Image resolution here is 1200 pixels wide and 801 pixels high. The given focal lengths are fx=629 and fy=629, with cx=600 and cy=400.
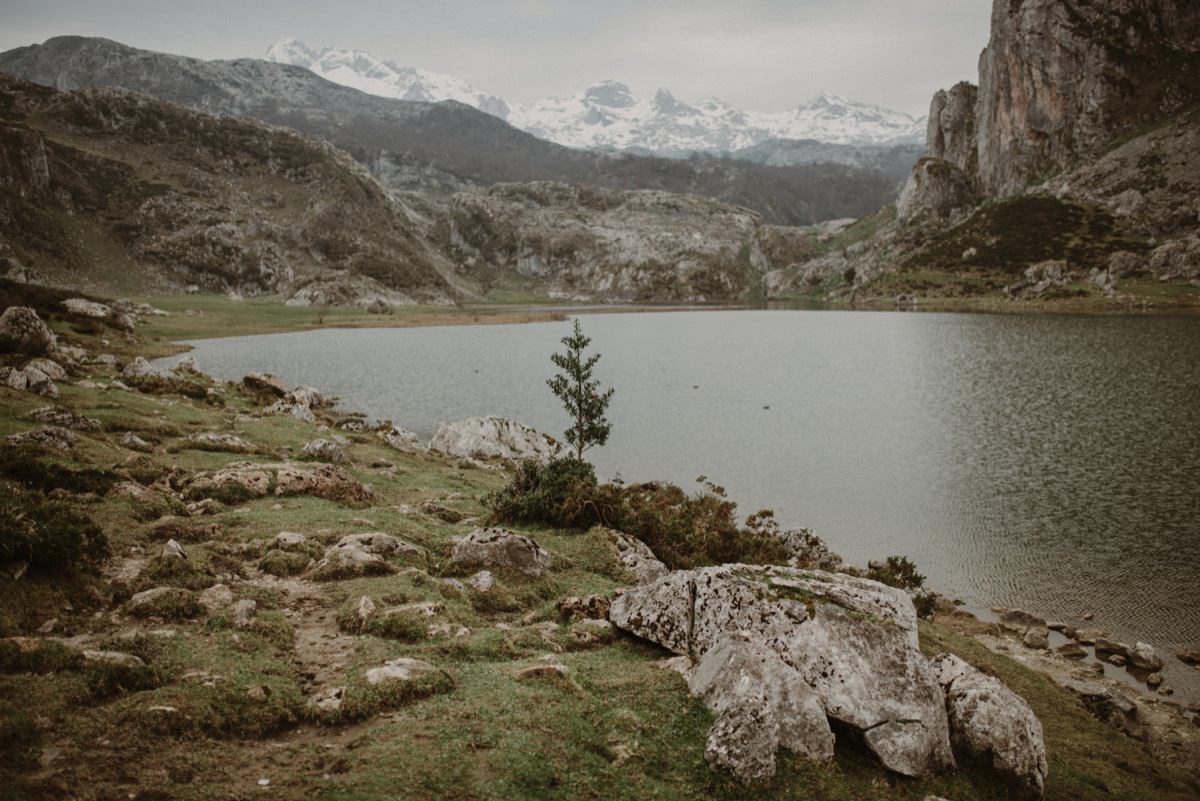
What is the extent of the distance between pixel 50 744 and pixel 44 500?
33.5ft

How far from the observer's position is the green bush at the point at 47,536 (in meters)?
12.7

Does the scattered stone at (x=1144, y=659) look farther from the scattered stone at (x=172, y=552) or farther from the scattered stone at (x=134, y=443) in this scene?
the scattered stone at (x=134, y=443)

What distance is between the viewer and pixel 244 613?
13906 mm

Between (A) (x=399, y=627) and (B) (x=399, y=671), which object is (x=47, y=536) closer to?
(A) (x=399, y=627)

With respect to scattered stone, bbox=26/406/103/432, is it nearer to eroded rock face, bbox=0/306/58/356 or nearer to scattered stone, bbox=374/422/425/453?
scattered stone, bbox=374/422/425/453

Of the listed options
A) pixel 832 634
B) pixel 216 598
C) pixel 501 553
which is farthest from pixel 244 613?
pixel 832 634

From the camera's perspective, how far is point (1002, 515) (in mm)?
34031

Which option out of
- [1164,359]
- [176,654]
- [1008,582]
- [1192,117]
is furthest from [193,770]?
[1192,117]

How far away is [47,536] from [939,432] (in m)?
54.6

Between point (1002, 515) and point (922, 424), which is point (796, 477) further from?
point (922, 424)

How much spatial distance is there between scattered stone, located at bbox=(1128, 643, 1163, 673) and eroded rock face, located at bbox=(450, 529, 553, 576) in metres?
20.0

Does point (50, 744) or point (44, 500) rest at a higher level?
point (44, 500)

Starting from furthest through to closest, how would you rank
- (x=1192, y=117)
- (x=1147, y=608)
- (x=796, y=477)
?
(x=1192, y=117)
(x=796, y=477)
(x=1147, y=608)

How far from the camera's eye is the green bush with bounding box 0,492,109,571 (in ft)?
41.8
